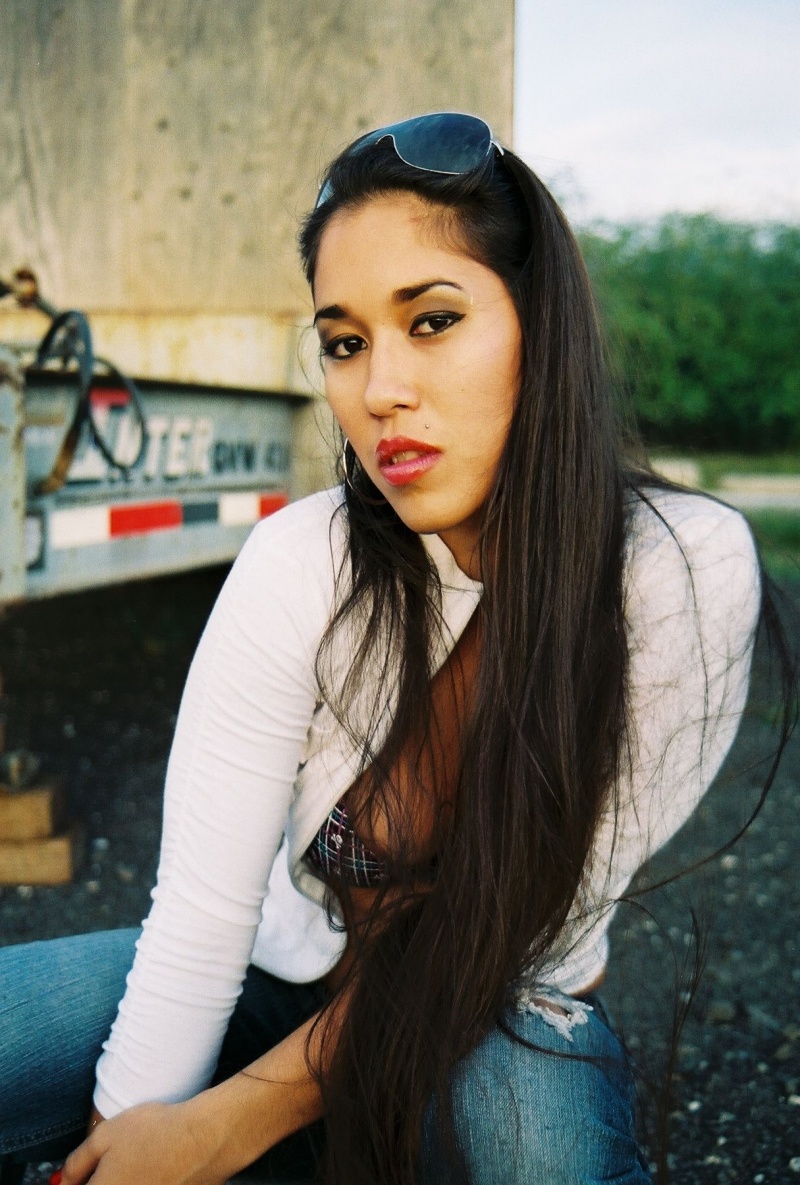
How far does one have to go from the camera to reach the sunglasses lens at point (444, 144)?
Result: 4.51ft

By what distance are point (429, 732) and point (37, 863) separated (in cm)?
175

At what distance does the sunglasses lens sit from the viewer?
1374 millimetres

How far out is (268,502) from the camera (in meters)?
3.78

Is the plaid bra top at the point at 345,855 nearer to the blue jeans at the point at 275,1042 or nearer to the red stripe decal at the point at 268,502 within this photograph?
the blue jeans at the point at 275,1042

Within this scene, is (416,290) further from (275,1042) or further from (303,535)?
(275,1042)

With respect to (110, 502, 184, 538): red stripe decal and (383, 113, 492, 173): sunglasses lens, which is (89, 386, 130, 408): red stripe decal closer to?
(110, 502, 184, 538): red stripe decal

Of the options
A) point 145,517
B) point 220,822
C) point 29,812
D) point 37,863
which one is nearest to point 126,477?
point 145,517

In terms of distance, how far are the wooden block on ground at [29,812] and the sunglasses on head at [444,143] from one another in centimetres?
200

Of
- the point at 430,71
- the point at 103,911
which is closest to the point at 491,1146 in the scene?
the point at 103,911

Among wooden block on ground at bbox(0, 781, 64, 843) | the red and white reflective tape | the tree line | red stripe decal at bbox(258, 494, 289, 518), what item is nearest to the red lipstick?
the red and white reflective tape

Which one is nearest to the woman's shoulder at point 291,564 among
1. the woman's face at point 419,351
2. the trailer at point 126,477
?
the woman's face at point 419,351

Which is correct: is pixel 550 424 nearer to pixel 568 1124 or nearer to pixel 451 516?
pixel 451 516

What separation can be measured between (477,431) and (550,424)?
87 mm

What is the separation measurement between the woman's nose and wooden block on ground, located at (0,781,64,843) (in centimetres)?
188
